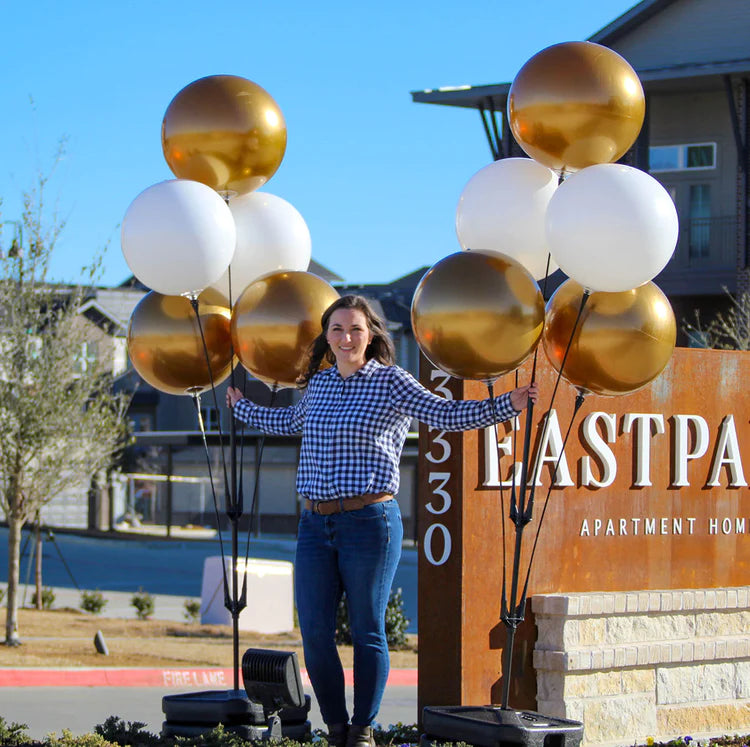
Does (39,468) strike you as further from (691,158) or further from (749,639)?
(691,158)

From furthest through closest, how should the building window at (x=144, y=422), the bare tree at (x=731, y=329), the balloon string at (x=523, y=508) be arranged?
the building window at (x=144, y=422), the bare tree at (x=731, y=329), the balloon string at (x=523, y=508)

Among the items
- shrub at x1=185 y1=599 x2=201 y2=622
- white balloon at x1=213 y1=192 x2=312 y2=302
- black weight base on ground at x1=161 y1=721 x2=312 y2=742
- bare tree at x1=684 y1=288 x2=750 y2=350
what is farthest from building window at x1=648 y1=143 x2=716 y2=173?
black weight base on ground at x1=161 y1=721 x2=312 y2=742

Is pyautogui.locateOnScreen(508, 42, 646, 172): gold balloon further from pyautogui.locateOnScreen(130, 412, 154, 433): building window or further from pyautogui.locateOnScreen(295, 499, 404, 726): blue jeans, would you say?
pyautogui.locateOnScreen(130, 412, 154, 433): building window

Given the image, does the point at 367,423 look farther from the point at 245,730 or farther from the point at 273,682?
the point at 245,730

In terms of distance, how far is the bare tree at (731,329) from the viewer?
65.1 feet

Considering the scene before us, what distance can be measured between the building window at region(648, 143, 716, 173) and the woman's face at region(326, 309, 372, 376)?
2656 centimetres

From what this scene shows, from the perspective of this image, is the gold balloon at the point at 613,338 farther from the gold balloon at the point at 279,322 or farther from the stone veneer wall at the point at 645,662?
the stone veneer wall at the point at 645,662

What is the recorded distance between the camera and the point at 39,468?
13617 mm

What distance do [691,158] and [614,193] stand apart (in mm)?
26775

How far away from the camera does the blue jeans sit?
532 cm

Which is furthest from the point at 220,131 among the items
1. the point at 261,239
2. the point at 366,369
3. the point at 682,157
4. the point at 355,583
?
the point at 682,157

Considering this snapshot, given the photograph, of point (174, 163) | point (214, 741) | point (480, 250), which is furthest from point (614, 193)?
point (214, 741)

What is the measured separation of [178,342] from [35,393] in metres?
7.66

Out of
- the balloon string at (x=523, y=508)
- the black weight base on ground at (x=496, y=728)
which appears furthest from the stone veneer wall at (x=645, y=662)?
the black weight base on ground at (x=496, y=728)
